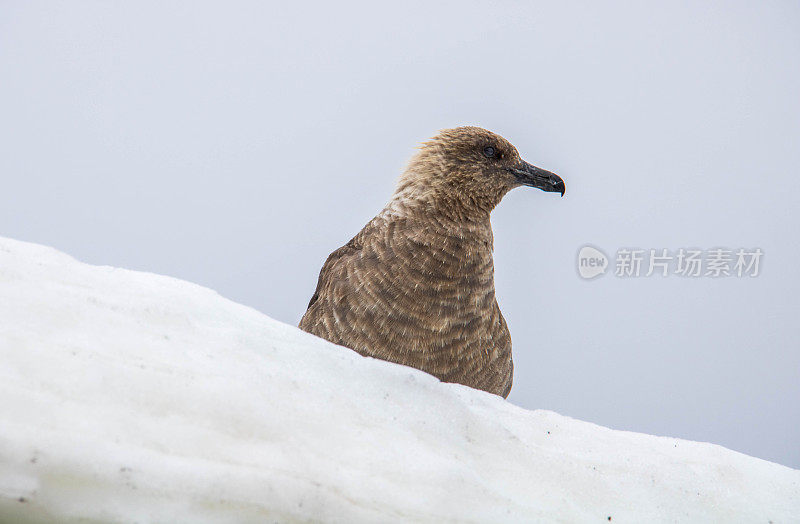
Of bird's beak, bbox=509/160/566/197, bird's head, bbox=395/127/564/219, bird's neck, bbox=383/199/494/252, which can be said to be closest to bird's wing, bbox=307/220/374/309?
bird's neck, bbox=383/199/494/252

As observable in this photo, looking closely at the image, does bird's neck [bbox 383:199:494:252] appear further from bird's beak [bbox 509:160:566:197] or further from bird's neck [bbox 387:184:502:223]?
bird's beak [bbox 509:160:566:197]

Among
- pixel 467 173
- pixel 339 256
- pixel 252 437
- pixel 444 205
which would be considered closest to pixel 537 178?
pixel 467 173

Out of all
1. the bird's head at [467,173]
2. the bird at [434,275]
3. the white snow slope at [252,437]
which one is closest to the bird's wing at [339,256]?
the bird at [434,275]

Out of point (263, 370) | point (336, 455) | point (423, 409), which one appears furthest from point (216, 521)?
point (423, 409)

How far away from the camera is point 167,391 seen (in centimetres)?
119

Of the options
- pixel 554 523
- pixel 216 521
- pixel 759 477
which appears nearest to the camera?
pixel 216 521

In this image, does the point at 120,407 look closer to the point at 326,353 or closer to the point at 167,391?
the point at 167,391

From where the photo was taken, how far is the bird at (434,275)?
2674mm

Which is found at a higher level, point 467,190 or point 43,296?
point 467,190

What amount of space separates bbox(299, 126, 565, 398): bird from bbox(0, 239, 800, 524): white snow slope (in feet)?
2.84

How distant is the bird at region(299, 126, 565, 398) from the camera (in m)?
2.67

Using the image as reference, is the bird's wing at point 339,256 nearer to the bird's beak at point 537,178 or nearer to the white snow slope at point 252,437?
the bird's beak at point 537,178

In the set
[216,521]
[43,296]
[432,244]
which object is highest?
[432,244]

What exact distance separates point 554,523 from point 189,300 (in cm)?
92
